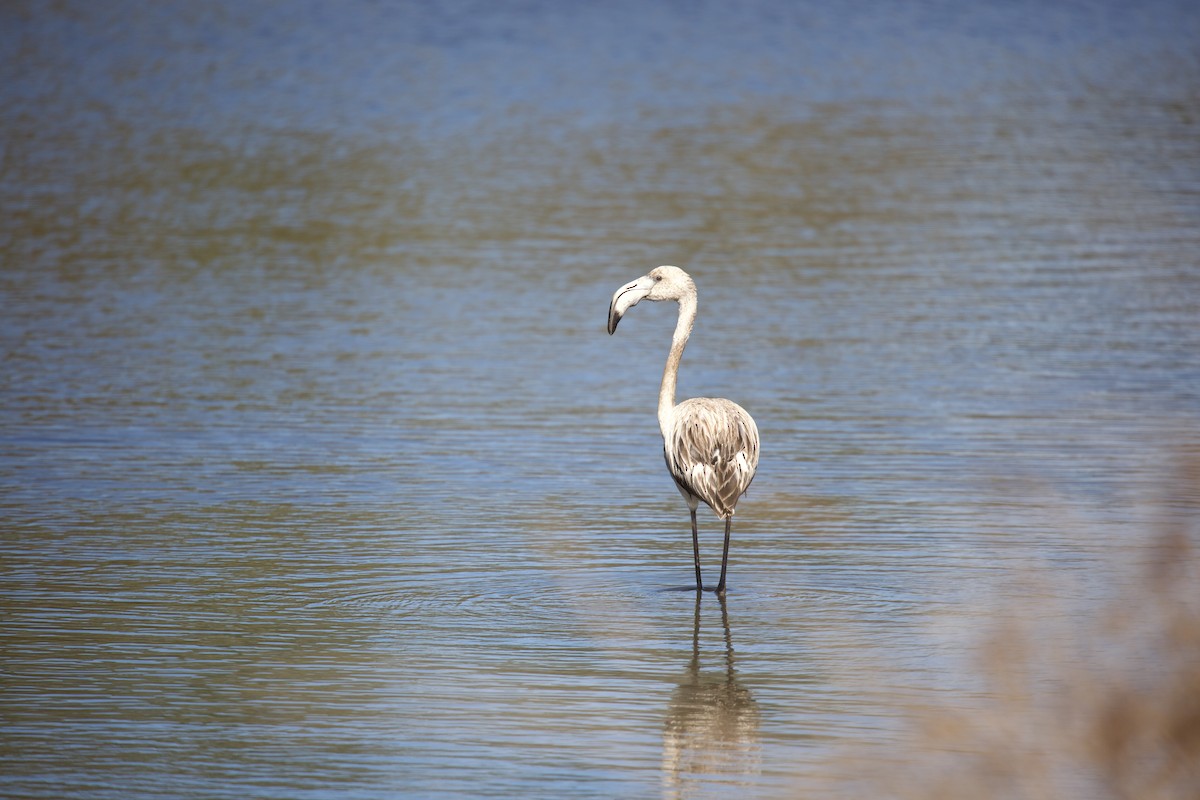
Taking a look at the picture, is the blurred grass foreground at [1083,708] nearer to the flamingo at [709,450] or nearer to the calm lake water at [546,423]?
the calm lake water at [546,423]

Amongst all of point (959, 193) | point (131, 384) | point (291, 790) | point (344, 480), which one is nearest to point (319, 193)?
point (959, 193)

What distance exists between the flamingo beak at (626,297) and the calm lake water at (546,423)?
1.16 m

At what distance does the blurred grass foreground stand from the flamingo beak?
7.60 feet

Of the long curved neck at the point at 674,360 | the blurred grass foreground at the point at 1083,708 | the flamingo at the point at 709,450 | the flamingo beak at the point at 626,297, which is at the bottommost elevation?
the blurred grass foreground at the point at 1083,708

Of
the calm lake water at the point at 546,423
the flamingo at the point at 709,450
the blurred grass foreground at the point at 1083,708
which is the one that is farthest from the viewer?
the flamingo at the point at 709,450

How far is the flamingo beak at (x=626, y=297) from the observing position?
865 cm

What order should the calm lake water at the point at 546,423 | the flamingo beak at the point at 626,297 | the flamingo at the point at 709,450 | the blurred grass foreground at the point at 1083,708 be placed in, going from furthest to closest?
the flamingo beak at the point at 626,297, the flamingo at the point at 709,450, the calm lake water at the point at 546,423, the blurred grass foreground at the point at 1083,708

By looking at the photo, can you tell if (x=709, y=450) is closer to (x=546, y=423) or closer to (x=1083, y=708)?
(x=1083, y=708)

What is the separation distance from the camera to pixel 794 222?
20266 mm

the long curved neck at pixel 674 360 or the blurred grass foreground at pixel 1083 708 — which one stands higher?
the long curved neck at pixel 674 360

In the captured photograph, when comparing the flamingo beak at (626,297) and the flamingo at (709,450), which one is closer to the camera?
the flamingo at (709,450)

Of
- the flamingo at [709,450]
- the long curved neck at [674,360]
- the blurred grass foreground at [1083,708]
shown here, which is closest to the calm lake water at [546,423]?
the blurred grass foreground at [1083,708]

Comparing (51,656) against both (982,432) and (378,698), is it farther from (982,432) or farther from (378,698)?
(982,432)

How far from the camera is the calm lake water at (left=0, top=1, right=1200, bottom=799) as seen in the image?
657cm
